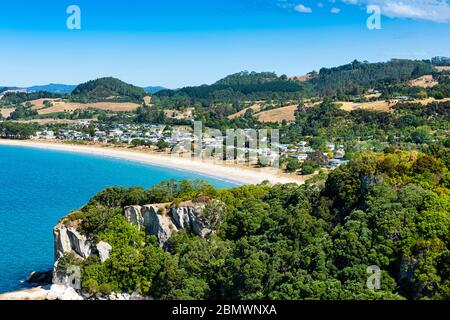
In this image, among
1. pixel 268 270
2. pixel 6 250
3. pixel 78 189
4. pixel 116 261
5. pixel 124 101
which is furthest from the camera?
pixel 124 101

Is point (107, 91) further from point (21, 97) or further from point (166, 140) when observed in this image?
point (166, 140)

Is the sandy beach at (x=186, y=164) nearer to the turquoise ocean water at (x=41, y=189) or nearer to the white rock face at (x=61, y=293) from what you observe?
the turquoise ocean water at (x=41, y=189)

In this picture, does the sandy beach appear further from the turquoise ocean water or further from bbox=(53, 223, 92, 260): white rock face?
bbox=(53, 223, 92, 260): white rock face

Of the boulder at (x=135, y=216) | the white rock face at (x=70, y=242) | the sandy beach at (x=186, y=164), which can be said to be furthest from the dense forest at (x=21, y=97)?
the boulder at (x=135, y=216)

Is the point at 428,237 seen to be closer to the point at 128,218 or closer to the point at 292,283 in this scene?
the point at 292,283

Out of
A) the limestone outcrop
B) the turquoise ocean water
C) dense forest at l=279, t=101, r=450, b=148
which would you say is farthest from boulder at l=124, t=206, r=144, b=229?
dense forest at l=279, t=101, r=450, b=148
